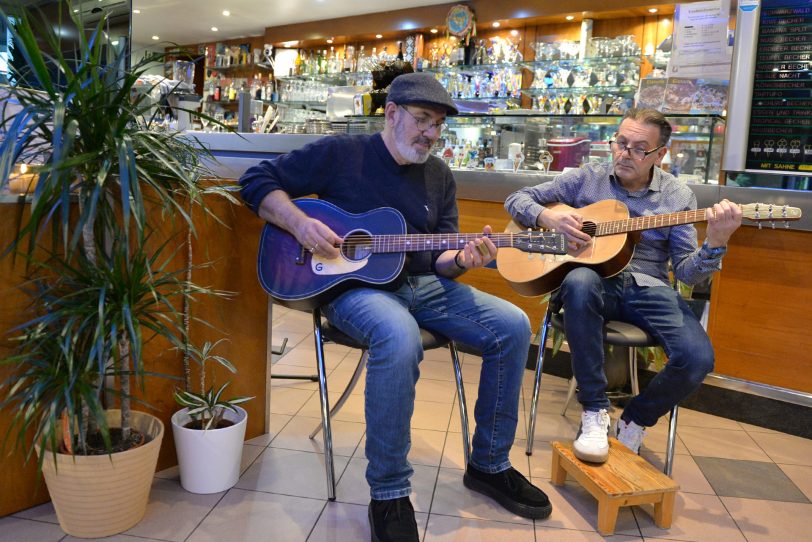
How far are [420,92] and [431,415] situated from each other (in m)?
1.42

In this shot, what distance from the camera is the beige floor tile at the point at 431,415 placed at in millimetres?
2732

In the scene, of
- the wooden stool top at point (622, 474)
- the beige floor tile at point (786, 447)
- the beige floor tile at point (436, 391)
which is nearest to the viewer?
the wooden stool top at point (622, 474)

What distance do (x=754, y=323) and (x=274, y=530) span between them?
7.54 feet

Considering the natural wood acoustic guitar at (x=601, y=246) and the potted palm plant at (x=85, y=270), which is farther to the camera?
the natural wood acoustic guitar at (x=601, y=246)

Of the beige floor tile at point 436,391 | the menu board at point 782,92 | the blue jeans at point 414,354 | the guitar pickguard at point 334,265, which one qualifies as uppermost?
the menu board at point 782,92

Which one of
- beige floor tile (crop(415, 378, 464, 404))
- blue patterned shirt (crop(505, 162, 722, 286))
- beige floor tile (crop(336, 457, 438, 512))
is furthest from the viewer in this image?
beige floor tile (crop(415, 378, 464, 404))

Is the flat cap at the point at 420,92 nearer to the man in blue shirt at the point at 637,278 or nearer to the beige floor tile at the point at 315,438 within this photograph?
the man in blue shirt at the point at 637,278

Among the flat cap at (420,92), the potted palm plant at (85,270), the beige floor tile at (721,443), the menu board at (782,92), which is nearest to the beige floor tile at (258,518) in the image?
the potted palm plant at (85,270)

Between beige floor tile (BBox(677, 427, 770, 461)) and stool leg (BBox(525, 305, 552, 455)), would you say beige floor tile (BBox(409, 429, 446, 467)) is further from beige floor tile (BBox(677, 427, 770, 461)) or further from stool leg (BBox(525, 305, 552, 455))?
beige floor tile (BBox(677, 427, 770, 461))

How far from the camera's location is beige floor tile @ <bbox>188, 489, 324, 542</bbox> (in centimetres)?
185

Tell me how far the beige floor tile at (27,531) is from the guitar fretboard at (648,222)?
1.90 m

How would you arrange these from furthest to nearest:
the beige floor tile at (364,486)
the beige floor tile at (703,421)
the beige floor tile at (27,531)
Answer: the beige floor tile at (703,421)
the beige floor tile at (364,486)
the beige floor tile at (27,531)

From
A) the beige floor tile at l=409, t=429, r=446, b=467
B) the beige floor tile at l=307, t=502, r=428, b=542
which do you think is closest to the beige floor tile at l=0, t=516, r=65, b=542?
the beige floor tile at l=307, t=502, r=428, b=542

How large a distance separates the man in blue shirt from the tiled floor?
0.29 m
